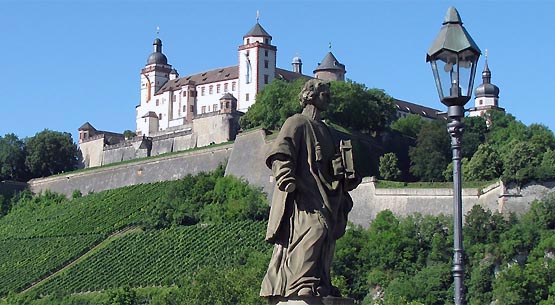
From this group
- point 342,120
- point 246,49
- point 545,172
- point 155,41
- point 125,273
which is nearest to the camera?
point 545,172

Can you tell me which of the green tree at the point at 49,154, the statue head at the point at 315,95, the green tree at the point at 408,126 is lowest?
the statue head at the point at 315,95

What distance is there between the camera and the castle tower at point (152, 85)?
4719 inches

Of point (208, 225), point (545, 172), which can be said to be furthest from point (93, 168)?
point (545, 172)

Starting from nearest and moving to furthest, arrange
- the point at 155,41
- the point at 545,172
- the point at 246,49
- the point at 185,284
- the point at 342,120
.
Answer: the point at 185,284 < the point at 545,172 < the point at 342,120 < the point at 246,49 < the point at 155,41

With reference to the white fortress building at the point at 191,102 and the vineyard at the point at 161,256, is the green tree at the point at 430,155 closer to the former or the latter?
the vineyard at the point at 161,256

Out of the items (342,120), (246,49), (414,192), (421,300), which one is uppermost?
(246,49)

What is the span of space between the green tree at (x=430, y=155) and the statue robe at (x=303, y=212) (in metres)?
72.4

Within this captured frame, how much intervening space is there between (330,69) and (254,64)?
7.14 m

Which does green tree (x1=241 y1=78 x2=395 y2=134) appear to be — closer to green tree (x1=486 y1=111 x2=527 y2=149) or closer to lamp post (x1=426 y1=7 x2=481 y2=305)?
green tree (x1=486 y1=111 x2=527 y2=149)

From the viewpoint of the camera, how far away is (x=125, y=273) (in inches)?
3063

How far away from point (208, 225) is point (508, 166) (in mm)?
21143

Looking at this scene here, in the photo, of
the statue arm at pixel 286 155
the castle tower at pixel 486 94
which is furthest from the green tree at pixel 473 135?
the statue arm at pixel 286 155

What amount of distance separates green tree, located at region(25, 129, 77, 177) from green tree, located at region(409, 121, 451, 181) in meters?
37.5

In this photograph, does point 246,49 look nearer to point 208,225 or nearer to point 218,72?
point 218,72
